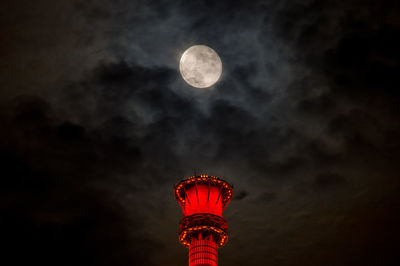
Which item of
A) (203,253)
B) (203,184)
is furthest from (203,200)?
(203,253)

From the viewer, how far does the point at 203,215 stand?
366 ft

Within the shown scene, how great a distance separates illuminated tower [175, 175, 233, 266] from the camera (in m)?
110

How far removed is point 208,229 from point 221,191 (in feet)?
27.4

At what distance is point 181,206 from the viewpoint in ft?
378

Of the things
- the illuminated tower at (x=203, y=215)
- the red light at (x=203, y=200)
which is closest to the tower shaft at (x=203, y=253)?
the illuminated tower at (x=203, y=215)

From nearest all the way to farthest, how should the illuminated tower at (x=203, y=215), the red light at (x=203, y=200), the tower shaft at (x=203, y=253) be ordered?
the tower shaft at (x=203, y=253)
the illuminated tower at (x=203, y=215)
the red light at (x=203, y=200)

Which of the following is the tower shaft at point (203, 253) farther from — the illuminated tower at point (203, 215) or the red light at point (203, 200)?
the red light at point (203, 200)

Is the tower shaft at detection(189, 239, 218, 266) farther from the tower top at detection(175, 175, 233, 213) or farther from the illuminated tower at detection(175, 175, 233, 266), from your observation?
the tower top at detection(175, 175, 233, 213)

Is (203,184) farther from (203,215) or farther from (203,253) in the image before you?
(203,253)

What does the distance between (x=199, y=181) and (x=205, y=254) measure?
48.4 ft

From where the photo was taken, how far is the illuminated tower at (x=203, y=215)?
110312 millimetres

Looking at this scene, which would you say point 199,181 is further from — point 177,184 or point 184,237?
point 184,237

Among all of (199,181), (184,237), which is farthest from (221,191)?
(184,237)

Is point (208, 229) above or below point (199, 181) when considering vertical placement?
below
